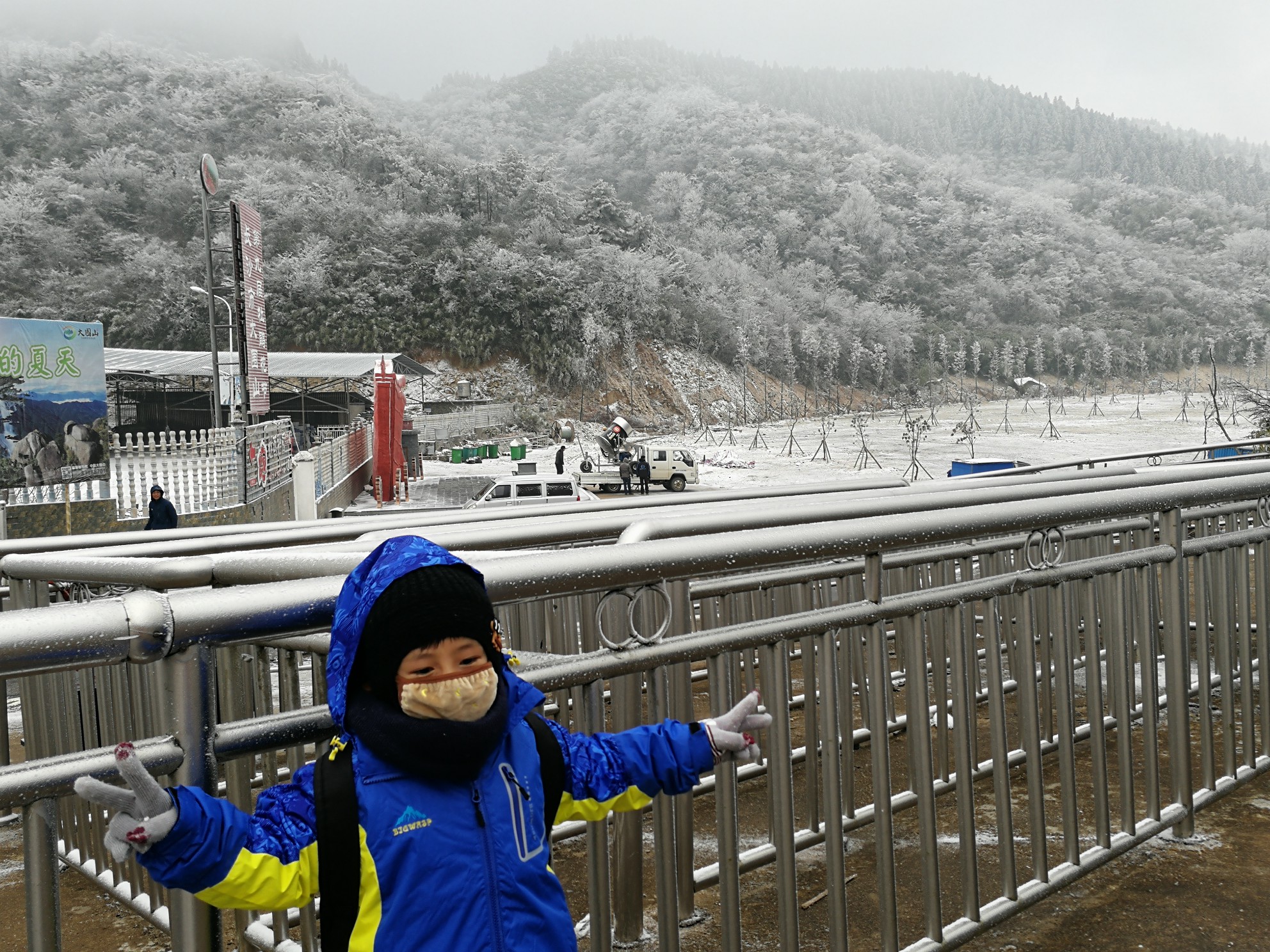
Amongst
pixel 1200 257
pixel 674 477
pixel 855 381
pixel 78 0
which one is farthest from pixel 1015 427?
pixel 78 0

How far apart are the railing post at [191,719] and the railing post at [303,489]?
1740cm

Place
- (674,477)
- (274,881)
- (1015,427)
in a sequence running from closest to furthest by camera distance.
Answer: (274,881) < (674,477) < (1015,427)

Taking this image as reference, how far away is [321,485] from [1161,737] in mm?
18051

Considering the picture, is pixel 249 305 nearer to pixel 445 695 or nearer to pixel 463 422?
pixel 445 695

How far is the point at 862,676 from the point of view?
4199 mm

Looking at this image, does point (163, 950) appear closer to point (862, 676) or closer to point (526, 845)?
point (526, 845)

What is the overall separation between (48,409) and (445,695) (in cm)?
1613

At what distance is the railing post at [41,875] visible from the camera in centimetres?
118


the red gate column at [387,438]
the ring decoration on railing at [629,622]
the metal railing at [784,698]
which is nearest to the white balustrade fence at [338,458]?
the red gate column at [387,438]

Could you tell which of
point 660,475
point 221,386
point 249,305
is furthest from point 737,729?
point 221,386

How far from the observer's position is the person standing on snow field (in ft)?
4.08

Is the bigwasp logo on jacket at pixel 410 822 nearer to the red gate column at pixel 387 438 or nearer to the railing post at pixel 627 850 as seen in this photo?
the railing post at pixel 627 850

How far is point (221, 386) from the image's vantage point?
39562 mm

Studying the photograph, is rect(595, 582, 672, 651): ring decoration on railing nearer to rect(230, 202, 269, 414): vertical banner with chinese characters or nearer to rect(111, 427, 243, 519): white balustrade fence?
rect(111, 427, 243, 519): white balustrade fence
